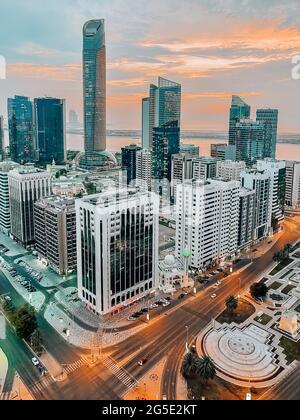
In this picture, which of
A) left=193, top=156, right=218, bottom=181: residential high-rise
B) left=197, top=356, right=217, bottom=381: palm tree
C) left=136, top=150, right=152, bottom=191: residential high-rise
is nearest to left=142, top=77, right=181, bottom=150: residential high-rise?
left=136, top=150, right=152, bottom=191: residential high-rise

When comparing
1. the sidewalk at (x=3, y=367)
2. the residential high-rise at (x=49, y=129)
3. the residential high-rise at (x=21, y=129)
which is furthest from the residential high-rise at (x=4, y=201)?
the residential high-rise at (x=49, y=129)

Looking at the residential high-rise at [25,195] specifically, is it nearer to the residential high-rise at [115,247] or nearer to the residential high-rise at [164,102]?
the residential high-rise at [115,247]

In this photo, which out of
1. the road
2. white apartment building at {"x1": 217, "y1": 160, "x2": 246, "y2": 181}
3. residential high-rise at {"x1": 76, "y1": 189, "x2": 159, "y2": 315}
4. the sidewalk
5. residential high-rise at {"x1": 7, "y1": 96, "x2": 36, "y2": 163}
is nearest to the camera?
the road

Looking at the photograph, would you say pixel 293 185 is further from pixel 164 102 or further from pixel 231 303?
pixel 164 102

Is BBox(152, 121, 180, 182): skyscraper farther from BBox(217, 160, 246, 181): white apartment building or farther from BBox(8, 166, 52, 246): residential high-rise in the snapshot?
BBox(8, 166, 52, 246): residential high-rise

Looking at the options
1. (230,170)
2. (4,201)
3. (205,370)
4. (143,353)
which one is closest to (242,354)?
(205,370)

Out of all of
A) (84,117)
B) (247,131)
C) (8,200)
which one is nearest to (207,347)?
(8,200)
